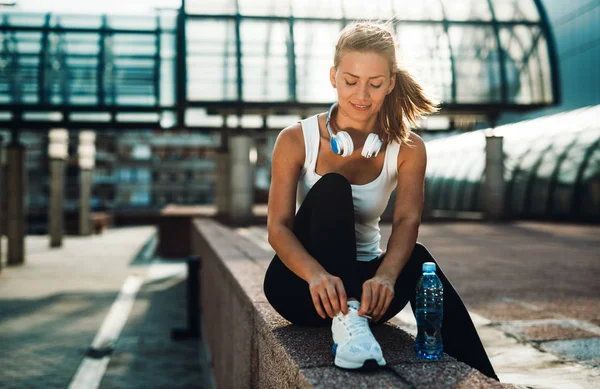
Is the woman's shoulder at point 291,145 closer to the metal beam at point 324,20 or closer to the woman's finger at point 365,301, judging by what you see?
the woman's finger at point 365,301

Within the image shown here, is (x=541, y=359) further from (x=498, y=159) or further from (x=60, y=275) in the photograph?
(x=498, y=159)

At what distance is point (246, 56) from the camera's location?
1858 cm

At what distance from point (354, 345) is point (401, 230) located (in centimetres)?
71

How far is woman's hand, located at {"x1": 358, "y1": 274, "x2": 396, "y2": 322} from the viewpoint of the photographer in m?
2.35

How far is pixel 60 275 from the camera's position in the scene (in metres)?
17.3

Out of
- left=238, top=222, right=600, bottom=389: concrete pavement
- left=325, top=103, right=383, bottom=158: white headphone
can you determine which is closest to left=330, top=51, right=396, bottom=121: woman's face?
left=325, top=103, right=383, bottom=158: white headphone

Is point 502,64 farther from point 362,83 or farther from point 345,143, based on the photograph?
point 345,143

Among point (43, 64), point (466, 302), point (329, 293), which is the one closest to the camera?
point (329, 293)

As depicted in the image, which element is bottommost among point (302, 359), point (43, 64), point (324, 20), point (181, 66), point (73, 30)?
point (302, 359)

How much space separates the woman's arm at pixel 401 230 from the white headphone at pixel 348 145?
0.18 metres

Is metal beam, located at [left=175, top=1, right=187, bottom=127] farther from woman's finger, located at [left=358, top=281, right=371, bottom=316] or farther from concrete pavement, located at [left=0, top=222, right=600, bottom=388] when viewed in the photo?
woman's finger, located at [left=358, top=281, right=371, bottom=316]

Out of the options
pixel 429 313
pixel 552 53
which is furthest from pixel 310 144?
pixel 552 53

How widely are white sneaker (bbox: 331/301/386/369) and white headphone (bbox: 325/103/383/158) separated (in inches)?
26.8

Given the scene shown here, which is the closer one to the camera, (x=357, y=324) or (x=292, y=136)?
(x=357, y=324)
